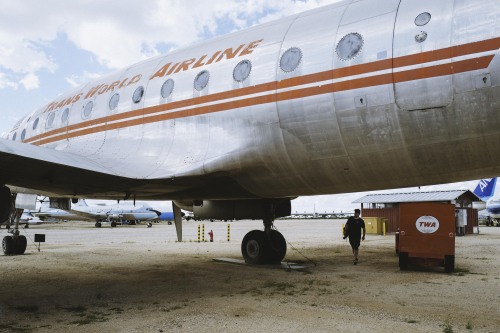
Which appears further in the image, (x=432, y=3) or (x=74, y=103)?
(x=74, y=103)

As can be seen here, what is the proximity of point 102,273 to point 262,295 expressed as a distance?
17.3ft

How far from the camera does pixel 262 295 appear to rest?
8328mm

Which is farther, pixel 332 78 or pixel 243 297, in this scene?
pixel 243 297

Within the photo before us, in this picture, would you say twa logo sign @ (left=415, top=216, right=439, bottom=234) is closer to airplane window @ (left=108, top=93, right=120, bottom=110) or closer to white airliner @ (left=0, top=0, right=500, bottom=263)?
white airliner @ (left=0, top=0, right=500, bottom=263)

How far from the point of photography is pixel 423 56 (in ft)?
18.9

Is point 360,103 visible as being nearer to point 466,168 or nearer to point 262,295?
point 466,168

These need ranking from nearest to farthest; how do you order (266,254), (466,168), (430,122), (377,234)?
(430,122), (466,168), (266,254), (377,234)

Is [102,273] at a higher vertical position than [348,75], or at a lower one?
lower

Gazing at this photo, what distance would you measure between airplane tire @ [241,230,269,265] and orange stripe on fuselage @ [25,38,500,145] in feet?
18.9

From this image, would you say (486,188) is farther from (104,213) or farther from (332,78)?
(332,78)

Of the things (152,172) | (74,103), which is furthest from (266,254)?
(74,103)

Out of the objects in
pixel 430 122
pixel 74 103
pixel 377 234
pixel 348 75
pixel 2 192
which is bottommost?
pixel 377 234

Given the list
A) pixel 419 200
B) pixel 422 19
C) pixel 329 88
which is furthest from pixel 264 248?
pixel 419 200

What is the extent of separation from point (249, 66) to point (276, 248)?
22.9ft
